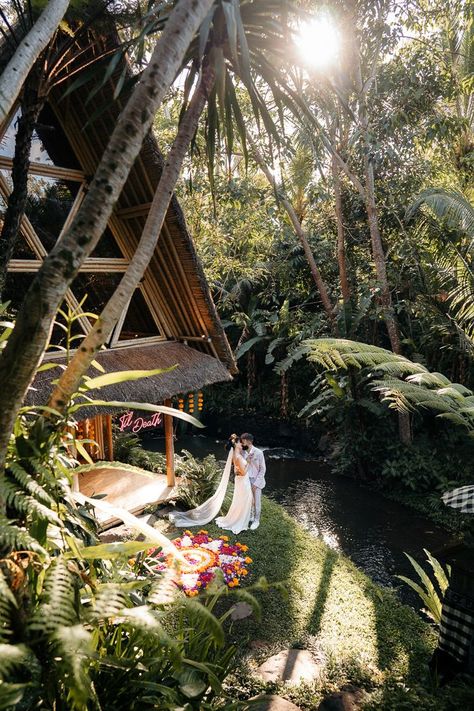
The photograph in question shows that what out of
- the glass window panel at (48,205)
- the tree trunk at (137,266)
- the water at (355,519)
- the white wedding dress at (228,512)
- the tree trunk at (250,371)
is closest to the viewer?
the tree trunk at (137,266)

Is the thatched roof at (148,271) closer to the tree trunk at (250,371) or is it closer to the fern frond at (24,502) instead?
the fern frond at (24,502)

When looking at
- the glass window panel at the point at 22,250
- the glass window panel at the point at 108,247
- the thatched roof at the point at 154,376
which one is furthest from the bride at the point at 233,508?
the glass window panel at the point at 22,250

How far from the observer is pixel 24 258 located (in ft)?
16.6

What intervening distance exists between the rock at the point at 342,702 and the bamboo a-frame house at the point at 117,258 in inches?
125

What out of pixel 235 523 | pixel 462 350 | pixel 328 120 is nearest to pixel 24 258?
pixel 235 523

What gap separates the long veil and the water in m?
1.93

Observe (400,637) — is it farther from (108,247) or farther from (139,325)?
(108,247)

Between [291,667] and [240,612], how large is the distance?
0.84 meters

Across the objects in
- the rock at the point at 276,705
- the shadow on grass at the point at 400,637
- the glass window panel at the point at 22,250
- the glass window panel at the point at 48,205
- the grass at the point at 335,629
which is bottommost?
the shadow on grass at the point at 400,637

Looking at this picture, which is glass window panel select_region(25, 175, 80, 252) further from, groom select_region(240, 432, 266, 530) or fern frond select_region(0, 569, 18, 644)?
fern frond select_region(0, 569, 18, 644)

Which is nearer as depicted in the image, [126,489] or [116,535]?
[116,535]

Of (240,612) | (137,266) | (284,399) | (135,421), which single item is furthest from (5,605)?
(284,399)

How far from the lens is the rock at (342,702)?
3365mm

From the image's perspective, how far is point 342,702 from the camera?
3414 mm
